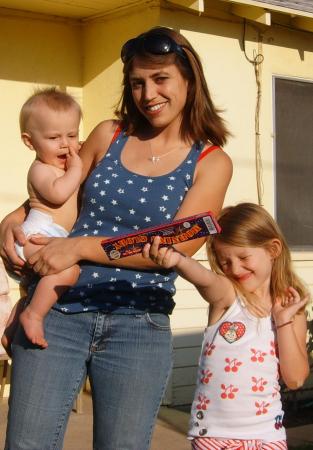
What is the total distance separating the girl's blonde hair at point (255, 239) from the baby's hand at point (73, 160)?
589mm

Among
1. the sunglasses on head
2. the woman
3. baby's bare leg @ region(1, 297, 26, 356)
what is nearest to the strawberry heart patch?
the woman

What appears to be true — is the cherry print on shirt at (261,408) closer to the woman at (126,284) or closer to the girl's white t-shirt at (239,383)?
the girl's white t-shirt at (239,383)

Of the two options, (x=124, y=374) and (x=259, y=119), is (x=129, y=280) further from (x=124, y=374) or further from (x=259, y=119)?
(x=259, y=119)

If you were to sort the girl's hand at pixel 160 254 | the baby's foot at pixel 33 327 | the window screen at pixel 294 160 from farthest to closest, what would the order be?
the window screen at pixel 294 160 < the baby's foot at pixel 33 327 < the girl's hand at pixel 160 254

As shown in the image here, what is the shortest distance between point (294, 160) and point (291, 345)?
4.98 m

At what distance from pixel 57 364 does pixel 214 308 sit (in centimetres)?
74

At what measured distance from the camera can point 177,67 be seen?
3.37 m

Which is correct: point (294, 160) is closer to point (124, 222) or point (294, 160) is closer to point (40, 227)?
point (40, 227)

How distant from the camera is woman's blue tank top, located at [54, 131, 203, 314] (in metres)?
3.19

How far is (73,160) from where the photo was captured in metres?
3.53

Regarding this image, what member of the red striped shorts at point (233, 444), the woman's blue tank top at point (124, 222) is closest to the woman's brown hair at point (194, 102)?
the woman's blue tank top at point (124, 222)

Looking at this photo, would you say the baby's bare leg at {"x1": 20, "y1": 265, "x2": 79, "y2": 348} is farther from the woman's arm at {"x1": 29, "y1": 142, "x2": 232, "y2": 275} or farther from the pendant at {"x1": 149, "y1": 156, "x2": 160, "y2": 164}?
the pendant at {"x1": 149, "y1": 156, "x2": 160, "y2": 164}

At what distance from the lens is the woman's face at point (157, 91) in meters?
3.31

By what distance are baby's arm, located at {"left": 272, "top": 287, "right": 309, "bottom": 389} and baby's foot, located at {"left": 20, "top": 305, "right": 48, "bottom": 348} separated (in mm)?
910
